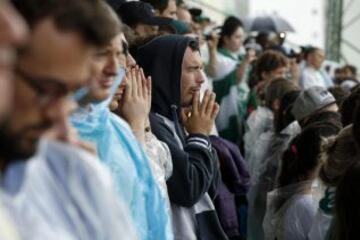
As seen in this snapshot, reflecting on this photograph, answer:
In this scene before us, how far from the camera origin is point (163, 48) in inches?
120

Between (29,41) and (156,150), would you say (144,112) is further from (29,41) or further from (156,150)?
(29,41)

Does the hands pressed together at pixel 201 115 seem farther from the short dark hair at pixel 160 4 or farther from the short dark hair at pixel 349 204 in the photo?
the short dark hair at pixel 160 4

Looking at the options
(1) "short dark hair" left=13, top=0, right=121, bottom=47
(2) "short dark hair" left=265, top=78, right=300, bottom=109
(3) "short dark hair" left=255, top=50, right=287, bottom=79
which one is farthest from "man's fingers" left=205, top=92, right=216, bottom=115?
(3) "short dark hair" left=255, top=50, right=287, bottom=79

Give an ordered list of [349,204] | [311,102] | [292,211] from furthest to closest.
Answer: [311,102] < [292,211] < [349,204]

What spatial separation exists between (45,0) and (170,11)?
3655mm

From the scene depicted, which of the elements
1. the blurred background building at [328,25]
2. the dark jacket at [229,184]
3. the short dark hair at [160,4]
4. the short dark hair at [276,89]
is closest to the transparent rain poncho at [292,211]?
the dark jacket at [229,184]

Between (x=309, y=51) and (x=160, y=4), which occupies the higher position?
(x=160, y=4)

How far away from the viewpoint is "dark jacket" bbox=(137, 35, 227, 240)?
279cm

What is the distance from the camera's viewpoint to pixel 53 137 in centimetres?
119

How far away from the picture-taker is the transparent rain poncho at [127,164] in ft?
6.55

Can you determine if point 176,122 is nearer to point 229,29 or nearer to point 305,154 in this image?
point 305,154

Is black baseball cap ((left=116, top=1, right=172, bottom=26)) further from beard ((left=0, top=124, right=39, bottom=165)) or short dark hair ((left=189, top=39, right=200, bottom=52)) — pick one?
beard ((left=0, top=124, right=39, bottom=165))

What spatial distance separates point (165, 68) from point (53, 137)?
6.19ft

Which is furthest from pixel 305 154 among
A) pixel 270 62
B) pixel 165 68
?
pixel 270 62
